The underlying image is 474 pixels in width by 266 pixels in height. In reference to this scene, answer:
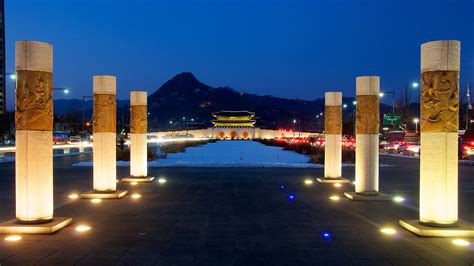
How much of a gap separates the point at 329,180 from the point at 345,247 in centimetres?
1007

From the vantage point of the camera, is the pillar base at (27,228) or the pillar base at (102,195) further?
the pillar base at (102,195)

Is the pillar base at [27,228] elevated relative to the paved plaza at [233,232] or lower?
elevated

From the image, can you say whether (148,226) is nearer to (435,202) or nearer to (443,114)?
(435,202)

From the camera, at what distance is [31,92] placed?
9211 mm

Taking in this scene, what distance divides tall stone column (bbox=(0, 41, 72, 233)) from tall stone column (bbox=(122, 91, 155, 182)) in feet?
28.4

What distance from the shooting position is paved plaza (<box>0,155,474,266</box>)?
7.18 m

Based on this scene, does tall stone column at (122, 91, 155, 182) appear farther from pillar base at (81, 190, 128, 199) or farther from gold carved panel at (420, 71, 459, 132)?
gold carved panel at (420, 71, 459, 132)

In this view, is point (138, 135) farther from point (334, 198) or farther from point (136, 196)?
point (334, 198)

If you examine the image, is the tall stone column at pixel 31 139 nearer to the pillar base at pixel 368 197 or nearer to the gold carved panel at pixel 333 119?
the pillar base at pixel 368 197

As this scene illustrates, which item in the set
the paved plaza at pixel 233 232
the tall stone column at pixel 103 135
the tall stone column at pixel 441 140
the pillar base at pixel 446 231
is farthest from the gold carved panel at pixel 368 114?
the tall stone column at pixel 103 135

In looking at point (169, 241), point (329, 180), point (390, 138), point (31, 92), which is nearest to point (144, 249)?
point (169, 241)

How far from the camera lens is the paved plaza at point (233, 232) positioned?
718cm

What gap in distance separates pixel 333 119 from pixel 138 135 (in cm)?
863

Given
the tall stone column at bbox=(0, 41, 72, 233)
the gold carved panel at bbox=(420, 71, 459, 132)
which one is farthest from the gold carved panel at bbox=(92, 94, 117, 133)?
the gold carved panel at bbox=(420, 71, 459, 132)
